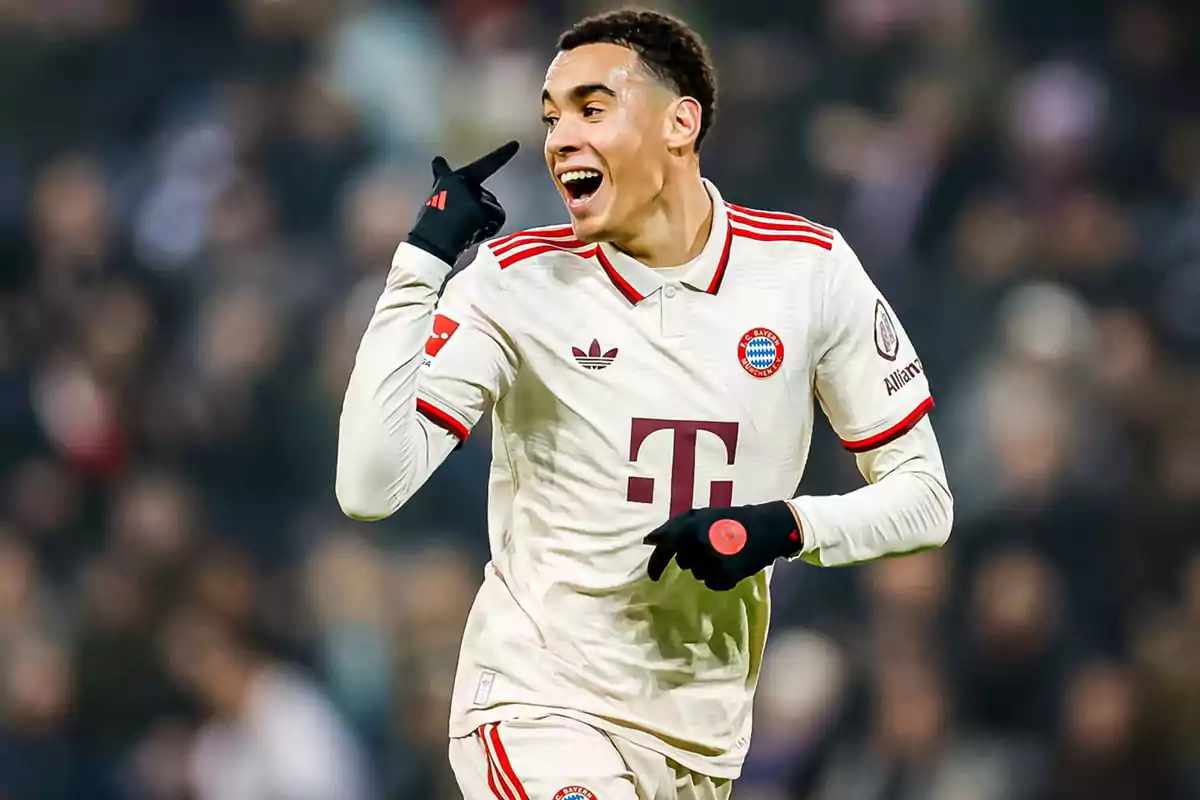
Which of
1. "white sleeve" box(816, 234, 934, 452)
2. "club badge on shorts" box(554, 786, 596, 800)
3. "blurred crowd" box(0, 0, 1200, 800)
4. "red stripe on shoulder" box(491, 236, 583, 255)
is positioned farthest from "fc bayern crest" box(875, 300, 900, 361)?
"blurred crowd" box(0, 0, 1200, 800)

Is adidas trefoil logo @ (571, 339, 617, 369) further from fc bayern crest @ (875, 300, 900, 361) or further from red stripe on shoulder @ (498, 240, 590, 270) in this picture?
fc bayern crest @ (875, 300, 900, 361)

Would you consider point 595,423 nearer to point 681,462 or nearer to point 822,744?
point 681,462

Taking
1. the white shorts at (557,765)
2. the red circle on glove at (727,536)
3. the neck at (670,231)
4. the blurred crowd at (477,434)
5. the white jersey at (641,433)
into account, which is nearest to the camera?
the red circle on glove at (727,536)

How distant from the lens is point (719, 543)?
251 cm

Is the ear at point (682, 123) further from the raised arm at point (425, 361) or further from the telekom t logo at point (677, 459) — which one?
the telekom t logo at point (677, 459)

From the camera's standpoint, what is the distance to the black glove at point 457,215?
104 inches

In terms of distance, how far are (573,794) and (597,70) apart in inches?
44.5

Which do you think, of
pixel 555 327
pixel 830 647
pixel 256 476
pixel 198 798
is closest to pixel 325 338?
pixel 256 476

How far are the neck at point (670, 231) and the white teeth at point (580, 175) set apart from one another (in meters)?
0.12

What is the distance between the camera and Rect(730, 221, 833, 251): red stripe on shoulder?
9.41 feet

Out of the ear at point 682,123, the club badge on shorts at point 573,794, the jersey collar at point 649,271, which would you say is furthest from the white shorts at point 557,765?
the ear at point 682,123

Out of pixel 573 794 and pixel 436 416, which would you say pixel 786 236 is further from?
pixel 573 794

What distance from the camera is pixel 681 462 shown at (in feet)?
8.98

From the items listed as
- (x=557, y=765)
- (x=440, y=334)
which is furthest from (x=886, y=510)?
(x=440, y=334)
